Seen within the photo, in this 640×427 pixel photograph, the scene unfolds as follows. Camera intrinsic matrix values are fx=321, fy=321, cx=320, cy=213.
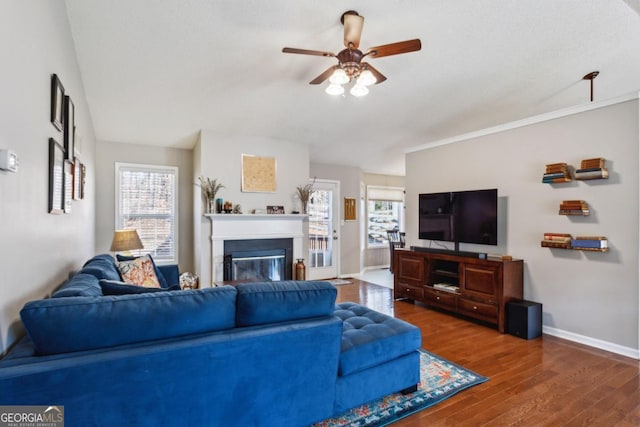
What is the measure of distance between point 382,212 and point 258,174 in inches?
156

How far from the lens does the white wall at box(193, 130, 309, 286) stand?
16.1 feet

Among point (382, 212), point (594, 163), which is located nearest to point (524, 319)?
point (594, 163)

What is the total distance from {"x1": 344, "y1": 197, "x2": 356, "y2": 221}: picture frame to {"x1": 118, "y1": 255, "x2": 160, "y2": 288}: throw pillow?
4.37 metres

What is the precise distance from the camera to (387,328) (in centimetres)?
225

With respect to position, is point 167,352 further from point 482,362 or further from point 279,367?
point 482,362

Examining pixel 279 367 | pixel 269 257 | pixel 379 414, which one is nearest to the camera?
pixel 279 367

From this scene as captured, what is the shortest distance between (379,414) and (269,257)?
351cm

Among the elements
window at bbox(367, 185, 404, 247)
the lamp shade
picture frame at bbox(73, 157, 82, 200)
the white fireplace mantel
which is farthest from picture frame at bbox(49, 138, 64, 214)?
window at bbox(367, 185, 404, 247)

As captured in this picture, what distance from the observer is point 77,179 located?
3.01 metres

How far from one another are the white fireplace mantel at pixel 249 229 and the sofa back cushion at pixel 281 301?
10.7 feet

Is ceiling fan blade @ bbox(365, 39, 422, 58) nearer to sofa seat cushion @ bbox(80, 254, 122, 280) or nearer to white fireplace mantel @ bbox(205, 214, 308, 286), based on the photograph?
sofa seat cushion @ bbox(80, 254, 122, 280)

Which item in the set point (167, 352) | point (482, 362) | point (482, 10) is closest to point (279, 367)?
point (167, 352)

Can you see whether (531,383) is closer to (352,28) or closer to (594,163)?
(594,163)

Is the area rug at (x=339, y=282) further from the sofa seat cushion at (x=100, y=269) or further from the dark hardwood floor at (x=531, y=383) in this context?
the sofa seat cushion at (x=100, y=269)
